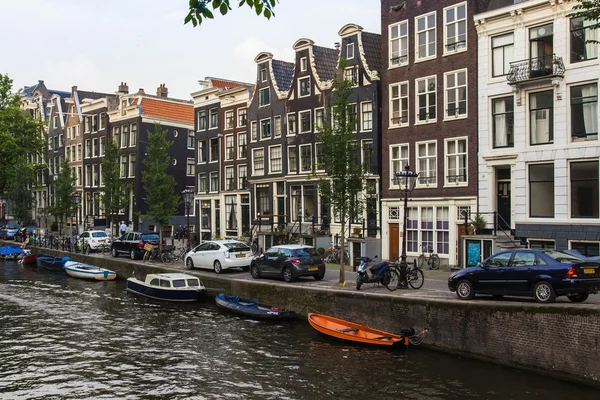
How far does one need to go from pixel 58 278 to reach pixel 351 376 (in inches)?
1208

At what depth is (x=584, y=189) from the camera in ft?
91.7

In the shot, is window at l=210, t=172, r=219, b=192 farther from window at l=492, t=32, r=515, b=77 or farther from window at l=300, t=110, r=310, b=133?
window at l=492, t=32, r=515, b=77

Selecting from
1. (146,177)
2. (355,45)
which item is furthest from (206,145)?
(355,45)

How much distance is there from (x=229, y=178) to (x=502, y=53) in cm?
2799

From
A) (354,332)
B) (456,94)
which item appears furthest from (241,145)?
(354,332)

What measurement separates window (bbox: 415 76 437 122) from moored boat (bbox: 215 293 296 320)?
50.3 feet

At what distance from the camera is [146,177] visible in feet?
147

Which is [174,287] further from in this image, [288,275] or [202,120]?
[202,120]

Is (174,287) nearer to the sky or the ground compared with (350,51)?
nearer to the ground

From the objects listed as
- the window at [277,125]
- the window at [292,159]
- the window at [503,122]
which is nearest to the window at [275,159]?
the window at [277,125]

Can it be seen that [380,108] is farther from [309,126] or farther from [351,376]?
[351,376]

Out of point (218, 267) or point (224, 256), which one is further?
point (218, 267)

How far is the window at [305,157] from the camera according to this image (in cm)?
4359

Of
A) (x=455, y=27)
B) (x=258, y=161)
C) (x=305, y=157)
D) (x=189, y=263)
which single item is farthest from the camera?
(x=258, y=161)
